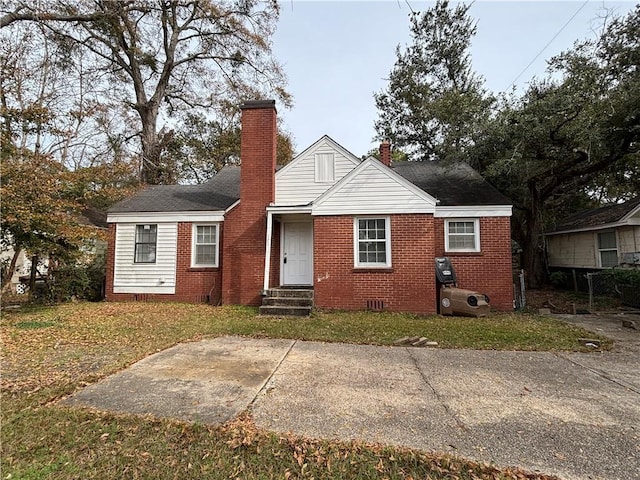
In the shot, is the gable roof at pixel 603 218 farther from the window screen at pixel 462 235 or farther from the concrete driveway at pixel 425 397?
the concrete driveway at pixel 425 397

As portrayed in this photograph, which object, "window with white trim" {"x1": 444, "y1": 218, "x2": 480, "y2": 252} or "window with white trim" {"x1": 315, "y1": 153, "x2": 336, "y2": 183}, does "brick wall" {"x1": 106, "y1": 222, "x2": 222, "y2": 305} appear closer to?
"window with white trim" {"x1": 315, "y1": 153, "x2": 336, "y2": 183}

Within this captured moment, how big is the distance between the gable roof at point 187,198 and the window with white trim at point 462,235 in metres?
7.48

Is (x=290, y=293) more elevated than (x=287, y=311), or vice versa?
(x=290, y=293)

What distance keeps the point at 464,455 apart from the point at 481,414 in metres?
0.88

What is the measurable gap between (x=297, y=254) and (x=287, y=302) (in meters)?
2.14

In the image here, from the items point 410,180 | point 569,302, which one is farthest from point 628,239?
point 410,180

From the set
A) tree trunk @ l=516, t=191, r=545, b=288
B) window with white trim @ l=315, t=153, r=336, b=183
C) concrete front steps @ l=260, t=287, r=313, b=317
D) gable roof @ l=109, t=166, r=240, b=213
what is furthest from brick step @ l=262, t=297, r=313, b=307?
tree trunk @ l=516, t=191, r=545, b=288

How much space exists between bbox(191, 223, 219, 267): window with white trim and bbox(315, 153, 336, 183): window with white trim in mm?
4036

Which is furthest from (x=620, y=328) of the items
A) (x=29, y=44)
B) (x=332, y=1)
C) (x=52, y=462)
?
(x=29, y=44)

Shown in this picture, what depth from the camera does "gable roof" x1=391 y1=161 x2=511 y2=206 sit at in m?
10.2

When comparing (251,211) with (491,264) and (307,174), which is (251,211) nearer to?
Result: (307,174)

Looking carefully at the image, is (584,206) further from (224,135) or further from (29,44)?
(29,44)

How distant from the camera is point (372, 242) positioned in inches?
361

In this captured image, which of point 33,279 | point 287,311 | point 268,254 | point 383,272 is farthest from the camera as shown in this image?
point 33,279
